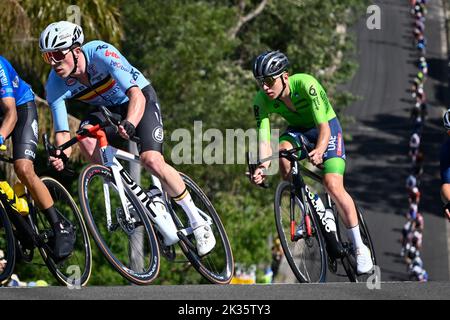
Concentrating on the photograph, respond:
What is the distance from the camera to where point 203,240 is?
9250mm

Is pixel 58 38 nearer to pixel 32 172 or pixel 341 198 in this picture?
pixel 32 172

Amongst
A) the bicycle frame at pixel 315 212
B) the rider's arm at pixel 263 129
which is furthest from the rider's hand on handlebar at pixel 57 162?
the bicycle frame at pixel 315 212

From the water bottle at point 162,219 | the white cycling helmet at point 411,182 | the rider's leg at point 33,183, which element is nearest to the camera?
the rider's leg at point 33,183

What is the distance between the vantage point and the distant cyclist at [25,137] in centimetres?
847

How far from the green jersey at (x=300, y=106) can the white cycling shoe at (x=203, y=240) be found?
897 mm

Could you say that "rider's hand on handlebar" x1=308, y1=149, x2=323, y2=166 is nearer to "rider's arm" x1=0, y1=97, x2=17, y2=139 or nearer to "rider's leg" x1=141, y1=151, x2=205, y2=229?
"rider's leg" x1=141, y1=151, x2=205, y2=229

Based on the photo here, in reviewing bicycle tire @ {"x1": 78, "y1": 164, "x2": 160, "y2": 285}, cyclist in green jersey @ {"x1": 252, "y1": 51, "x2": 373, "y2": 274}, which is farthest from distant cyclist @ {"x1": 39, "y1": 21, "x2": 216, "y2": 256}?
cyclist in green jersey @ {"x1": 252, "y1": 51, "x2": 373, "y2": 274}

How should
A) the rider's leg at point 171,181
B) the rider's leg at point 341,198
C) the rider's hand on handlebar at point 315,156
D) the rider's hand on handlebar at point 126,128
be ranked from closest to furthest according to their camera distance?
1. the rider's hand on handlebar at point 126,128
2. the rider's leg at point 171,181
3. the rider's hand on handlebar at point 315,156
4. the rider's leg at point 341,198

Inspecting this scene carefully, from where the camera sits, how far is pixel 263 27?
125 ft

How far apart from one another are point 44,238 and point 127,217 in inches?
25.3

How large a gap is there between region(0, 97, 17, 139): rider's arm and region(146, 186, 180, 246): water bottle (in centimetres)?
124

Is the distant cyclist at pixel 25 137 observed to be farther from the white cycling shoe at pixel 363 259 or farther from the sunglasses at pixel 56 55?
the white cycling shoe at pixel 363 259

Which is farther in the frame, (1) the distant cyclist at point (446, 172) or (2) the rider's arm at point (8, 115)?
(1) the distant cyclist at point (446, 172)

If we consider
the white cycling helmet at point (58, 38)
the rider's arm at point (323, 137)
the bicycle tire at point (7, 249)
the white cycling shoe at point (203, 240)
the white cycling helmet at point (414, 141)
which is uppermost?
the white cycling helmet at point (414, 141)
